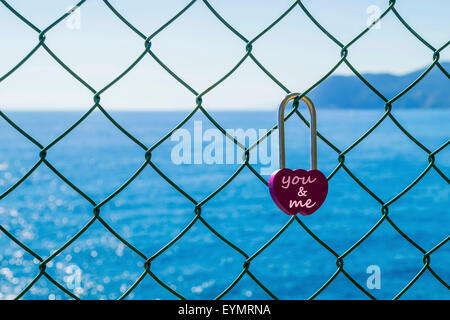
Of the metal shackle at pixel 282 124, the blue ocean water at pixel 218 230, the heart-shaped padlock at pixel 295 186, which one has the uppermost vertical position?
the blue ocean water at pixel 218 230

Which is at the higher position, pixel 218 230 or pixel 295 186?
pixel 218 230

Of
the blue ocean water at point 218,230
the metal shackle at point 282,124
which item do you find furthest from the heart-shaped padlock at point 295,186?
the blue ocean water at point 218,230

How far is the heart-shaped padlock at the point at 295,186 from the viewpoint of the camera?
2.65 ft

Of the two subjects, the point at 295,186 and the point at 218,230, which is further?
the point at 218,230

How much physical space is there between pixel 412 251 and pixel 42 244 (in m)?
20.6

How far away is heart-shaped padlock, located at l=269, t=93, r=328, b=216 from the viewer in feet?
2.65

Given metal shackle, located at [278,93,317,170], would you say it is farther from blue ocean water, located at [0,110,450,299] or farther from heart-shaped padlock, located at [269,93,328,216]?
blue ocean water, located at [0,110,450,299]

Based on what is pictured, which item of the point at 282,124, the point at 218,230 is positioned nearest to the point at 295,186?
the point at 282,124

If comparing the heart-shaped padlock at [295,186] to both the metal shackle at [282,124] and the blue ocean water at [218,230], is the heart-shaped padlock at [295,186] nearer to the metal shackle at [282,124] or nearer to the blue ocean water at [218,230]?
the metal shackle at [282,124]

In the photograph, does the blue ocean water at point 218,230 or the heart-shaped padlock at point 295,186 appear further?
the blue ocean water at point 218,230

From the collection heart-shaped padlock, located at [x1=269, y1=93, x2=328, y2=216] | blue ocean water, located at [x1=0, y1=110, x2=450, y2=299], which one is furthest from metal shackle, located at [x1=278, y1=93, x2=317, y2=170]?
blue ocean water, located at [x1=0, y1=110, x2=450, y2=299]

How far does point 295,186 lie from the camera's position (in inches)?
32.3

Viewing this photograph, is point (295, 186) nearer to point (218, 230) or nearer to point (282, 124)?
point (282, 124)
